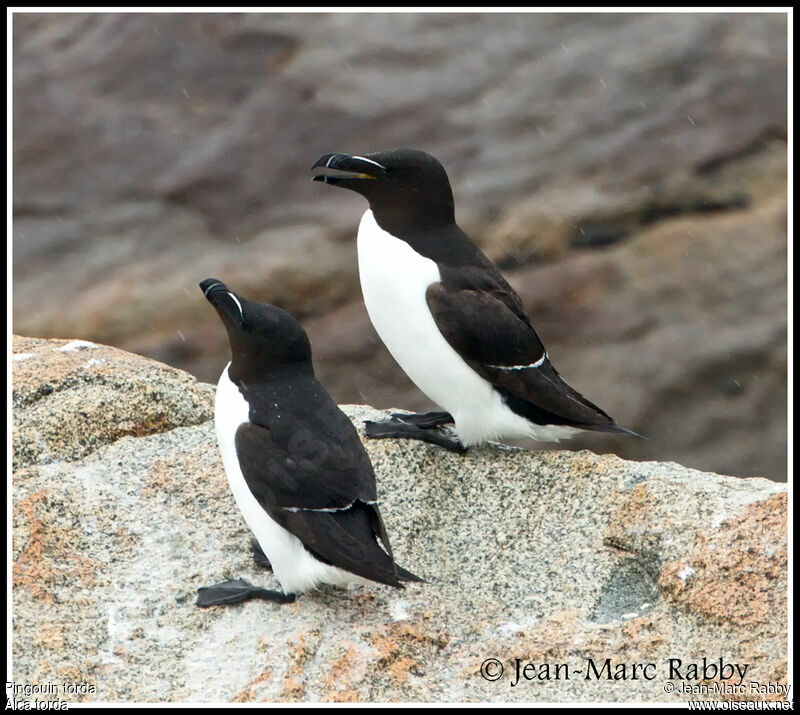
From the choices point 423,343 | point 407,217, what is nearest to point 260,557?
point 423,343

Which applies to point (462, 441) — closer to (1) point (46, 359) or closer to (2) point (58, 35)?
(1) point (46, 359)

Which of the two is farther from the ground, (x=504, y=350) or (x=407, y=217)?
(x=407, y=217)

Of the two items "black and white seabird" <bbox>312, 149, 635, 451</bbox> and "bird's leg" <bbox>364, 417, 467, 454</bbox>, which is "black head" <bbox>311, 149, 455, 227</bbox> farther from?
"bird's leg" <bbox>364, 417, 467, 454</bbox>

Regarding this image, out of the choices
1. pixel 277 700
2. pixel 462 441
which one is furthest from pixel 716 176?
pixel 277 700

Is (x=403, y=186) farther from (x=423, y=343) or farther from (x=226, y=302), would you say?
(x=226, y=302)

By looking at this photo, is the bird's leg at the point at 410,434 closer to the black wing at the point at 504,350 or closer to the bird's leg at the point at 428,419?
the bird's leg at the point at 428,419

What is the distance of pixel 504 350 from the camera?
4.82 meters

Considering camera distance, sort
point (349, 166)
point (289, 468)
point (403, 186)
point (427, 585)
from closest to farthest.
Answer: point (289, 468) < point (427, 585) < point (349, 166) < point (403, 186)

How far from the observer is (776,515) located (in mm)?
4078

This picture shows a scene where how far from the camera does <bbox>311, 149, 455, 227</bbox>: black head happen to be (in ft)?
15.9

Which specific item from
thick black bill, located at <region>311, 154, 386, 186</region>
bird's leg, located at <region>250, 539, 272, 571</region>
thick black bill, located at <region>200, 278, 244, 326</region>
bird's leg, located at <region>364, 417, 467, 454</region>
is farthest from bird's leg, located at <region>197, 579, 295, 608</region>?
thick black bill, located at <region>311, 154, 386, 186</region>

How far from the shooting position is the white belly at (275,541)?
3.88m

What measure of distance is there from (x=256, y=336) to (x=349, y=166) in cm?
97

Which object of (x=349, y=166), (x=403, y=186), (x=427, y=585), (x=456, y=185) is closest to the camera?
(x=427, y=585)
